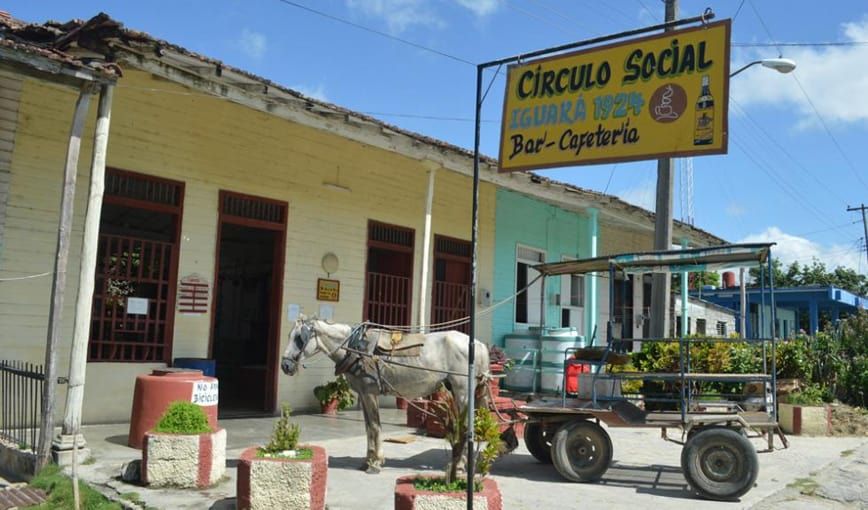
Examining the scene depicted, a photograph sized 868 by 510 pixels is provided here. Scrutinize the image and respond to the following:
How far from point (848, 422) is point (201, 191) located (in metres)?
11.4

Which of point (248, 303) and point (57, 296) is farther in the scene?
point (248, 303)

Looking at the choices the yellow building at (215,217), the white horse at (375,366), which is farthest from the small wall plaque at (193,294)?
the white horse at (375,366)

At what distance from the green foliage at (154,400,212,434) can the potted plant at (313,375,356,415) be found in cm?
476

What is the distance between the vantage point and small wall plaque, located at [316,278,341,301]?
12055 millimetres

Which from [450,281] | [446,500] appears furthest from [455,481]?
[450,281]

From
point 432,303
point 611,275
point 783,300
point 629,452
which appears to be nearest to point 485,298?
point 432,303

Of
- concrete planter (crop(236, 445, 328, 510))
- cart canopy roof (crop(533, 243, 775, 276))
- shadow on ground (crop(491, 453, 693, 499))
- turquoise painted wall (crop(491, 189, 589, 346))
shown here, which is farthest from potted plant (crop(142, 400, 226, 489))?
turquoise painted wall (crop(491, 189, 589, 346))

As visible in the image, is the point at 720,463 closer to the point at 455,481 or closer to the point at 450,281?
the point at 455,481

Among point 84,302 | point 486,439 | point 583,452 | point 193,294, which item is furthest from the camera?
point 193,294

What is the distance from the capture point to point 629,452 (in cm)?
962

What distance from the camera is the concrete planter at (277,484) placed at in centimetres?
555

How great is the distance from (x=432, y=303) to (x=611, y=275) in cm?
657

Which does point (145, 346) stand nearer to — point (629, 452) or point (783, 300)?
point (629, 452)

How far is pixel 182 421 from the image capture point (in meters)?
6.61
